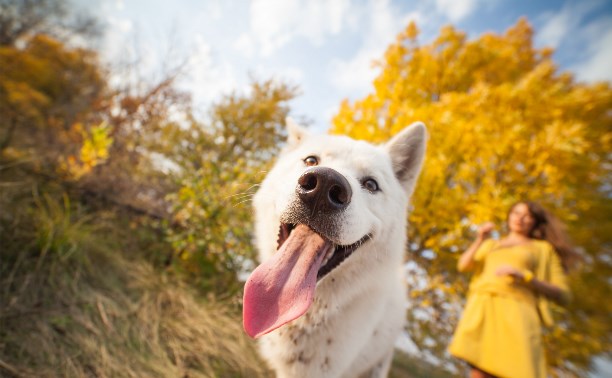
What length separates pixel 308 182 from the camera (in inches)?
49.6

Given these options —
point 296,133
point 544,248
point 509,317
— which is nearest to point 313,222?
point 296,133

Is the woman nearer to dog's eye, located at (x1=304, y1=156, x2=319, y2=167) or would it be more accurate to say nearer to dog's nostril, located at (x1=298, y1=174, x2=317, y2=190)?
dog's eye, located at (x1=304, y1=156, x2=319, y2=167)

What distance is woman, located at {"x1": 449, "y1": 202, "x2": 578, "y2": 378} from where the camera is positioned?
2.30m

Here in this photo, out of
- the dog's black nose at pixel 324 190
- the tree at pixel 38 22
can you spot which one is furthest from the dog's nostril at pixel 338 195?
the tree at pixel 38 22

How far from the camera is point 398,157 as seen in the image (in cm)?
212

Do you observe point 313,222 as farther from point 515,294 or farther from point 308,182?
point 515,294

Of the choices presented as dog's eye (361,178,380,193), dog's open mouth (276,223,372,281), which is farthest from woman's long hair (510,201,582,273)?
dog's open mouth (276,223,372,281)

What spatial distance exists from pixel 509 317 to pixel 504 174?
2221 mm

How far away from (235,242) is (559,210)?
4.48 metres

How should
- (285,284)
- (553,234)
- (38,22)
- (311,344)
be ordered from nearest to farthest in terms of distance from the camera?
(285,284)
(311,344)
(553,234)
(38,22)

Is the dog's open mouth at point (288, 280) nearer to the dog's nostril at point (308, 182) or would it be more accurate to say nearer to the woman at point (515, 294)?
the dog's nostril at point (308, 182)

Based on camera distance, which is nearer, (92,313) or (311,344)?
(311,344)

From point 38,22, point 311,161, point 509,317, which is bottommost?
point 509,317

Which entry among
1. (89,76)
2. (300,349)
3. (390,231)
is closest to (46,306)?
(300,349)
